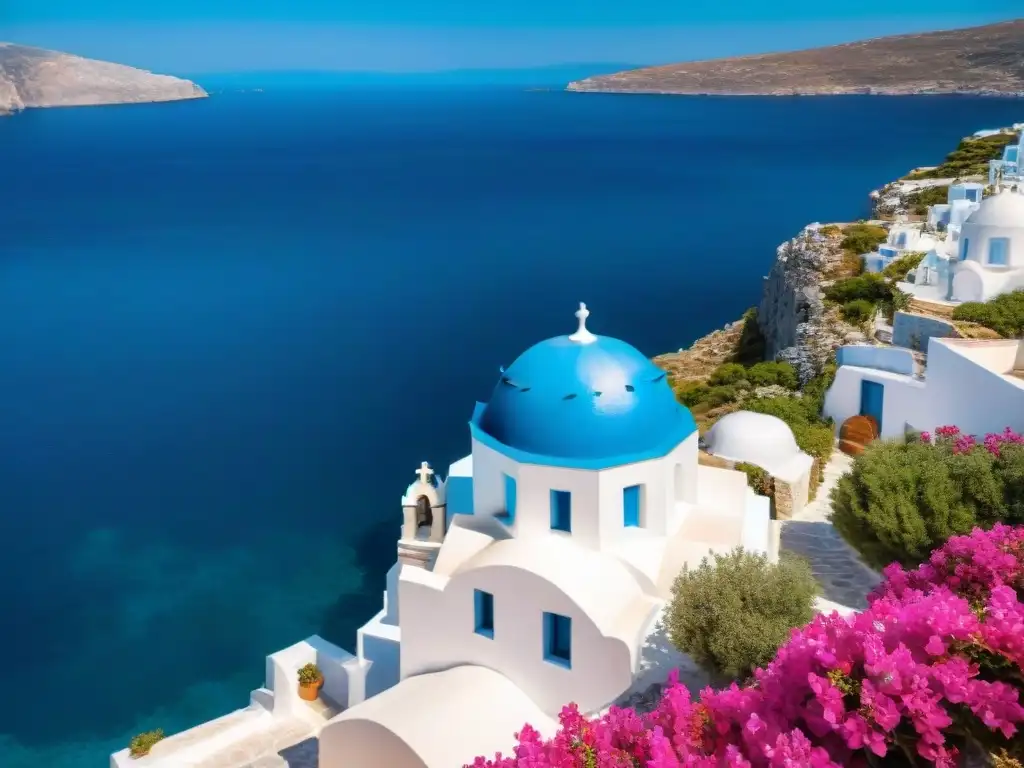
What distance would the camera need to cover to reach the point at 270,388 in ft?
117

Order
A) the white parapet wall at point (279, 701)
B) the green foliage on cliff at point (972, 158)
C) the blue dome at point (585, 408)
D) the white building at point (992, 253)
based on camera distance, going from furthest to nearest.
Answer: the green foliage on cliff at point (972, 158) < the white building at point (992, 253) < the white parapet wall at point (279, 701) < the blue dome at point (585, 408)

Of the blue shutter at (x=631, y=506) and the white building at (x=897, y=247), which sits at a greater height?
the white building at (x=897, y=247)

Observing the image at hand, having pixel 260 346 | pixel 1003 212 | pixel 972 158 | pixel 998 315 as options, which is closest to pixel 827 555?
pixel 998 315

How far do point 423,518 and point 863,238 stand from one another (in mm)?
24634

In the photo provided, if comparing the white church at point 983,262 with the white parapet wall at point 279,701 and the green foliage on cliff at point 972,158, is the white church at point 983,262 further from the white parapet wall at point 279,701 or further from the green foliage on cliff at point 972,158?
the green foliage on cliff at point 972,158

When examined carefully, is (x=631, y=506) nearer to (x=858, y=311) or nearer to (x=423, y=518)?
(x=423, y=518)

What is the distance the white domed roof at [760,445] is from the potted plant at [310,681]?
7.07 meters

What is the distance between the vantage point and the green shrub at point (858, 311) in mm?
→ 25609

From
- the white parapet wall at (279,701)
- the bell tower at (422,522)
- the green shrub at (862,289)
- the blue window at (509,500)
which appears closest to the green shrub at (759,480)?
the bell tower at (422,522)

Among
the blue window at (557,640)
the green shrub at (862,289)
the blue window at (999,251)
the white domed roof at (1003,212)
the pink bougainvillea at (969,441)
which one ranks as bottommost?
the blue window at (557,640)

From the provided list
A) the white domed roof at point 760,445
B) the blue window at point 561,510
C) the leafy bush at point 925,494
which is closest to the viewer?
the blue window at point 561,510

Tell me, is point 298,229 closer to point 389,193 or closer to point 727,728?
point 389,193

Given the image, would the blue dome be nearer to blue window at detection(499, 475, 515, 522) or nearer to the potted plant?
blue window at detection(499, 475, 515, 522)

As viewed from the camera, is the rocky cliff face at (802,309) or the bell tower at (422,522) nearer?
the bell tower at (422,522)
